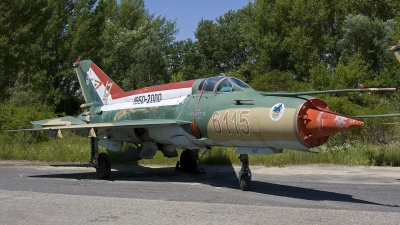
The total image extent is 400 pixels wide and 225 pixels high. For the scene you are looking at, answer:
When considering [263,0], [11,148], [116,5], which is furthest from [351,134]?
[116,5]

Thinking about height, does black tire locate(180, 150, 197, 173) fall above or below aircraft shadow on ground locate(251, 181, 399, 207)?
above

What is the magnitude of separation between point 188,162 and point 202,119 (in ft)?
14.0

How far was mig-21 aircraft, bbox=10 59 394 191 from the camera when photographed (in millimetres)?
9047

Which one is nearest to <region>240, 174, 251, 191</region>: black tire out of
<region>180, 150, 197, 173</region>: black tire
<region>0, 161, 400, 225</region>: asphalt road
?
<region>0, 161, 400, 225</region>: asphalt road

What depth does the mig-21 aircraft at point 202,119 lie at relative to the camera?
9.05 meters

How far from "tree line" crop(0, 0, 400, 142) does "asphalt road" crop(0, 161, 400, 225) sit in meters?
15.6

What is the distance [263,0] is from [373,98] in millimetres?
26212

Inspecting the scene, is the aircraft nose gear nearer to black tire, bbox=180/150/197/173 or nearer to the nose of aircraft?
the nose of aircraft

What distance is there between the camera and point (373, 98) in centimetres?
2869

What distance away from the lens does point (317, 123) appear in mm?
8758

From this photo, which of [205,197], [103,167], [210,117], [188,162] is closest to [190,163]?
[188,162]

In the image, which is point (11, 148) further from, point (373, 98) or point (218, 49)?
point (218, 49)

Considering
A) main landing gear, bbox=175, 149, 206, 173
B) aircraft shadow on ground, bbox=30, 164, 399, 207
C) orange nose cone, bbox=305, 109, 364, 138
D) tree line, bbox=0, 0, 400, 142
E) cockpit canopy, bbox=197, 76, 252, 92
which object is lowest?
aircraft shadow on ground, bbox=30, 164, 399, 207

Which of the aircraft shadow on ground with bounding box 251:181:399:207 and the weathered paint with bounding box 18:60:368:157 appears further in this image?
the aircraft shadow on ground with bounding box 251:181:399:207
